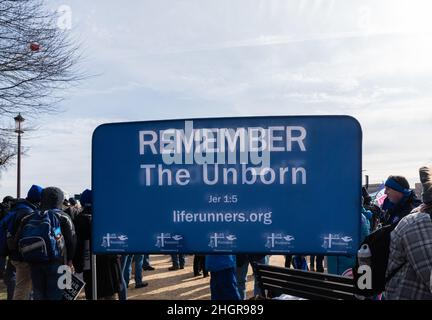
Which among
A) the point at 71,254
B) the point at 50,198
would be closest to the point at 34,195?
the point at 50,198

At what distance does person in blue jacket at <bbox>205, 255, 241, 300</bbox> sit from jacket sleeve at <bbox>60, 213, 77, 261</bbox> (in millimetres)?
1584

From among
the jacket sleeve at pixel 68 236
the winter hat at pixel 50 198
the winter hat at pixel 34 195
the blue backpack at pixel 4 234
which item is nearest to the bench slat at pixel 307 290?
the jacket sleeve at pixel 68 236

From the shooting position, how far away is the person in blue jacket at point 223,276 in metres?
4.19

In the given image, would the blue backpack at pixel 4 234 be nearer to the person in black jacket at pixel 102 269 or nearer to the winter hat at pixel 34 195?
the winter hat at pixel 34 195

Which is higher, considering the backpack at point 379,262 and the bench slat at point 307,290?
the backpack at point 379,262

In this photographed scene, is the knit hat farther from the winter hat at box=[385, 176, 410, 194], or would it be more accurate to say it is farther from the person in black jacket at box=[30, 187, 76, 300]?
the person in black jacket at box=[30, 187, 76, 300]

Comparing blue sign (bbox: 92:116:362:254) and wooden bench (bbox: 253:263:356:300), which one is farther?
blue sign (bbox: 92:116:362:254)

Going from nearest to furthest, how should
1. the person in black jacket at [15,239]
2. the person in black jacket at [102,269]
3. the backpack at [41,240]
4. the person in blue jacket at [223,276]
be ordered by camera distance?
1. the person in blue jacket at [223,276]
2. the backpack at [41,240]
3. the person in black jacket at [102,269]
4. the person in black jacket at [15,239]

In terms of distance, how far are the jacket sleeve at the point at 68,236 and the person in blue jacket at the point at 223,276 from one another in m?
1.58

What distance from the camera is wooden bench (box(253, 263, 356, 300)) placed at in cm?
260

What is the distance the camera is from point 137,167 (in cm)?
323

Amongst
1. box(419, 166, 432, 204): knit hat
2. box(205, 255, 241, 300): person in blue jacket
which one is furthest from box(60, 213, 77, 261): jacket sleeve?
box(419, 166, 432, 204): knit hat
